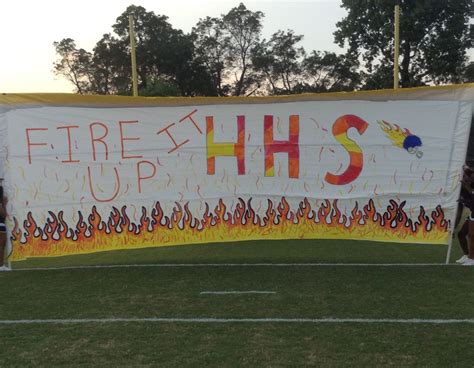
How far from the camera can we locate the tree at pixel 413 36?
27.9 metres

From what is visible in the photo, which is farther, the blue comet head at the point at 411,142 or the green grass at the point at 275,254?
the green grass at the point at 275,254

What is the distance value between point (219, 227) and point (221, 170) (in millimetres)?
803

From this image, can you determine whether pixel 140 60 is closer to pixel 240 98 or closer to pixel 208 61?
pixel 208 61

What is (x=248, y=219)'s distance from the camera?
7.01 meters

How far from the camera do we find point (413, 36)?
28.7 metres

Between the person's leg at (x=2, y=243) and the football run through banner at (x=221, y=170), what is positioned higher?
the football run through banner at (x=221, y=170)

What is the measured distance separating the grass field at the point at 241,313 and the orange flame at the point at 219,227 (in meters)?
0.45

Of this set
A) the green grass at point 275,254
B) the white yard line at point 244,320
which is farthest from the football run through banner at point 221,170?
the white yard line at point 244,320

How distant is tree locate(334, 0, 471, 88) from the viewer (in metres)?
27.9

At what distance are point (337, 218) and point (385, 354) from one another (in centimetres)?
312

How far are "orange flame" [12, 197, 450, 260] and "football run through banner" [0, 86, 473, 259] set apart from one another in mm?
14

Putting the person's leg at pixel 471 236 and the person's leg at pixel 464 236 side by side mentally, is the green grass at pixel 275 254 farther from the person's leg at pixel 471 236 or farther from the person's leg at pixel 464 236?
the person's leg at pixel 471 236

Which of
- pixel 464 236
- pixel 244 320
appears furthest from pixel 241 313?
pixel 464 236

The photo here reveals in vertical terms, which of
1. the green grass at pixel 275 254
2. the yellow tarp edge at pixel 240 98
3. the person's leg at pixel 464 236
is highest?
the yellow tarp edge at pixel 240 98
